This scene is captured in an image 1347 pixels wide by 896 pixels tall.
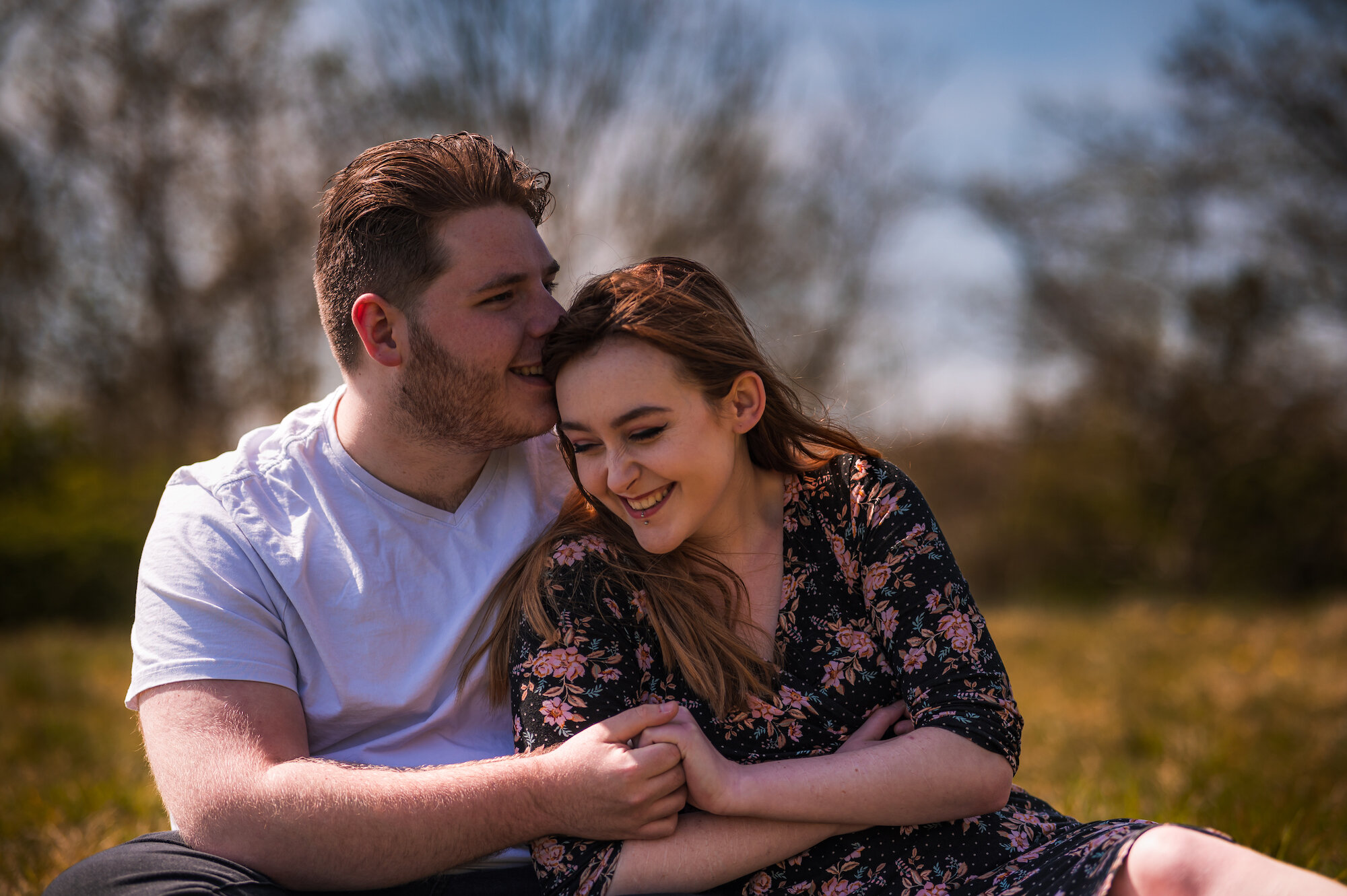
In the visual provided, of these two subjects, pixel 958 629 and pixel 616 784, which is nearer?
pixel 616 784

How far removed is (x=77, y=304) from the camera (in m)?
11.6

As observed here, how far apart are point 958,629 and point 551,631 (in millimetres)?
776

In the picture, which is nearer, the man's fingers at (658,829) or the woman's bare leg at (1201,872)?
the woman's bare leg at (1201,872)

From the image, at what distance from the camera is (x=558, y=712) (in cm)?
192

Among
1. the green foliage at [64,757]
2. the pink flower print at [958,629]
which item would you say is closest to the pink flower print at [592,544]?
the pink flower print at [958,629]

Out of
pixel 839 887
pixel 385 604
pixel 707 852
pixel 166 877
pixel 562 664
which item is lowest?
pixel 839 887

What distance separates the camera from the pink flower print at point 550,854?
1879 mm

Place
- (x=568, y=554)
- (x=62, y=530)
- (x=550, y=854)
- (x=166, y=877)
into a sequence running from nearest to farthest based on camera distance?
1. (x=166, y=877)
2. (x=550, y=854)
3. (x=568, y=554)
4. (x=62, y=530)

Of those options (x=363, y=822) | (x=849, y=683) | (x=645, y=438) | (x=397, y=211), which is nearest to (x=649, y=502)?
(x=645, y=438)

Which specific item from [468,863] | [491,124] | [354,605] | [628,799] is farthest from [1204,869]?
[491,124]

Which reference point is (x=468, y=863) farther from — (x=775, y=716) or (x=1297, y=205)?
(x=1297, y=205)

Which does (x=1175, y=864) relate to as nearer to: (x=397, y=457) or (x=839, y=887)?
(x=839, y=887)

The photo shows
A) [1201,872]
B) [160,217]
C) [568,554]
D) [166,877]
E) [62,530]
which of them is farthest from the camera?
[160,217]

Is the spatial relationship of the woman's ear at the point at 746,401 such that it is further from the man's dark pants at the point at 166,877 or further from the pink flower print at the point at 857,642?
the man's dark pants at the point at 166,877
